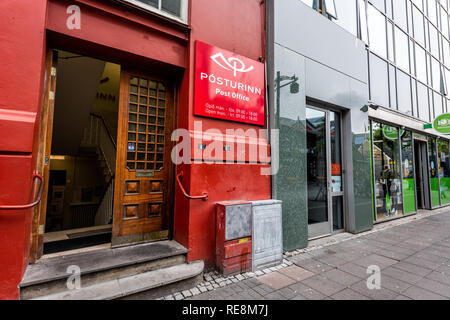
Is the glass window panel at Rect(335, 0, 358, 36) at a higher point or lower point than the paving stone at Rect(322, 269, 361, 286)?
higher

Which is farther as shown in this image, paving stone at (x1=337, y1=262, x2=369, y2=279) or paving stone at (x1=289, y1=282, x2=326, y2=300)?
paving stone at (x1=337, y1=262, x2=369, y2=279)

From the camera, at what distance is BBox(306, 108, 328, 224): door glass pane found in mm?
5141

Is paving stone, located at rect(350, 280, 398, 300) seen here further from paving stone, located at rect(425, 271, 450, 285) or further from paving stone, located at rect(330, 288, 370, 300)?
paving stone, located at rect(425, 271, 450, 285)

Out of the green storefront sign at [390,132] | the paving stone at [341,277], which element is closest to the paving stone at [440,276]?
the paving stone at [341,277]

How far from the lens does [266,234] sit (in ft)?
12.0

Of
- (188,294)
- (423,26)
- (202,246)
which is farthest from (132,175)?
(423,26)

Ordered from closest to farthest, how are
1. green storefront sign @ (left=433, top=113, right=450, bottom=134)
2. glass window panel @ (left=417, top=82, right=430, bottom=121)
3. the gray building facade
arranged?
the gray building facade, green storefront sign @ (left=433, top=113, right=450, bottom=134), glass window panel @ (left=417, top=82, right=430, bottom=121)

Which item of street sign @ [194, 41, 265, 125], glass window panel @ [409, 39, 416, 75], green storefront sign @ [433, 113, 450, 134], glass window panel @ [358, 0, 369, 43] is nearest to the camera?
street sign @ [194, 41, 265, 125]

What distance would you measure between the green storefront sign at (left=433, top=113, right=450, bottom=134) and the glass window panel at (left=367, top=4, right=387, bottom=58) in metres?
3.69

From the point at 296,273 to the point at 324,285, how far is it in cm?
45

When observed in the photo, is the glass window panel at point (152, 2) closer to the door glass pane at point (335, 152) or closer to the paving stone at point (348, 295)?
the door glass pane at point (335, 152)

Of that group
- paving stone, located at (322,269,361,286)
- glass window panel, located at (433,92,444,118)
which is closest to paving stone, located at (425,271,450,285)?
paving stone, located at (322,269,361,286)

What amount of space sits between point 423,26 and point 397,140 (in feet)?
20.3

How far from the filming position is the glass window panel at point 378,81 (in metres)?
6.78
